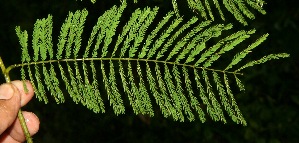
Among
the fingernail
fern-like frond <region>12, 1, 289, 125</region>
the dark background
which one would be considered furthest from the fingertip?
the dark background

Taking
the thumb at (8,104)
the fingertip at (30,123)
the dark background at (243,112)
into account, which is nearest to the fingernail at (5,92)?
the thumb at (8,104)

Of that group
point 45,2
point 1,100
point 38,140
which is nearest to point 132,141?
point 38,140

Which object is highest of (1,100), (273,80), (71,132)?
(1,100)

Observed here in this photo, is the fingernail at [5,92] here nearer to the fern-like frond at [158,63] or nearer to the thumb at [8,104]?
the thumb at [8,104]

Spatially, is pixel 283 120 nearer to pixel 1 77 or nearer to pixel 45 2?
pixel 45 2

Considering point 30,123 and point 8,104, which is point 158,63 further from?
point 30,123

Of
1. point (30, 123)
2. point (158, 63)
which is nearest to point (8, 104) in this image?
point (30, 123)

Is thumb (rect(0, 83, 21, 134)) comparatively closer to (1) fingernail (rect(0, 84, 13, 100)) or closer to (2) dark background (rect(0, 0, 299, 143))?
(1) fingernail (rect(0, 84, 13, 100))
